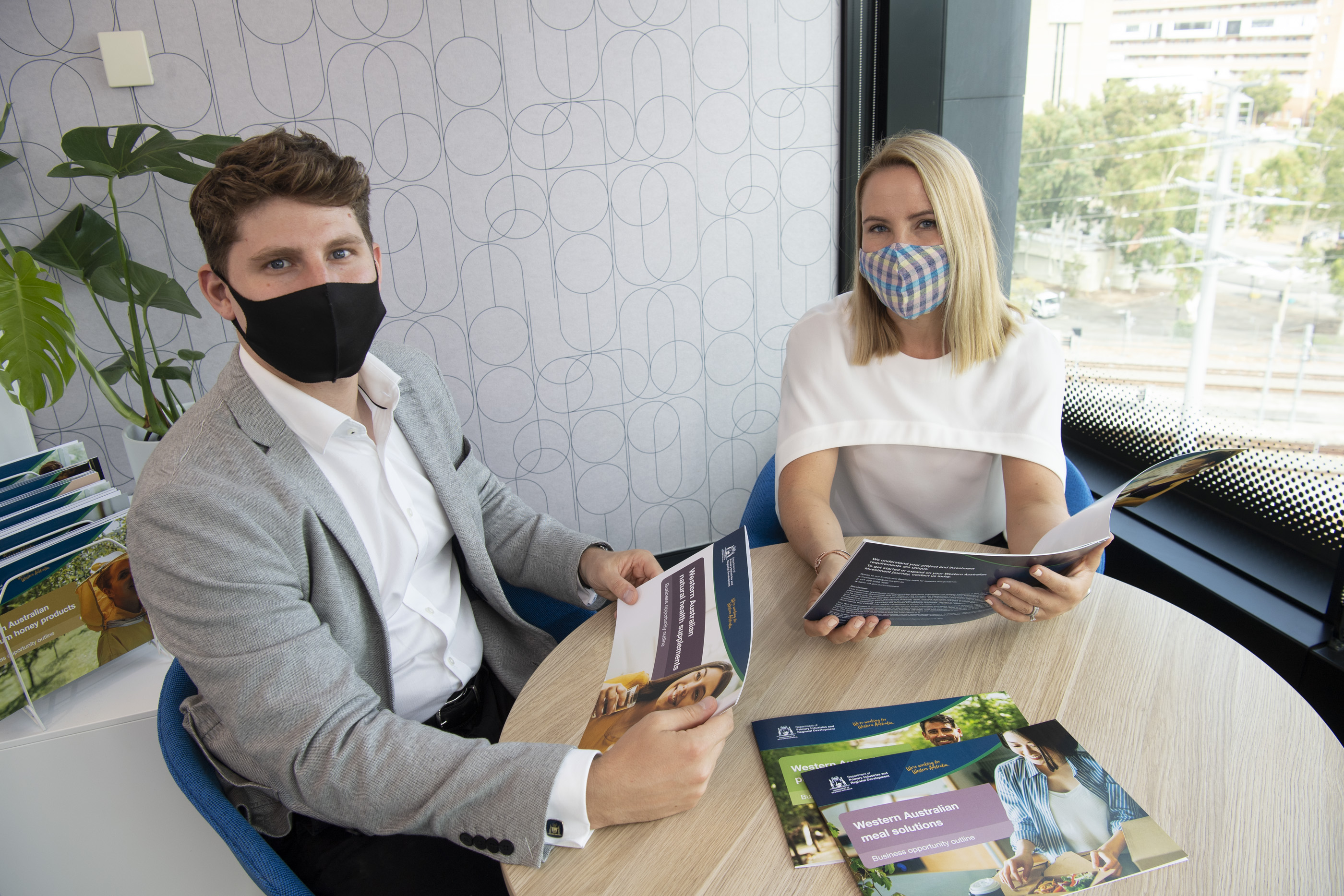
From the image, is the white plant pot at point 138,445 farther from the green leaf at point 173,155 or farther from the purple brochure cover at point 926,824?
the purple brochure cover at point 926,824

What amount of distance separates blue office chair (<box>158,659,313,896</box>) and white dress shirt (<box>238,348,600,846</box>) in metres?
0.31

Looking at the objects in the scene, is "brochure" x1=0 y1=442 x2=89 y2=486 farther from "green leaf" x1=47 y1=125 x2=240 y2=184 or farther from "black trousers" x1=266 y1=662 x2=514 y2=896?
"black trousers" x1=266 y1=662 x2=514 y2=896

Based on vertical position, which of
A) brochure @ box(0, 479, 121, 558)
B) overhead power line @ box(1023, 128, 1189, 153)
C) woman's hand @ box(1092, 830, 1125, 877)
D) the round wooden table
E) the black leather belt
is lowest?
the black leather belt

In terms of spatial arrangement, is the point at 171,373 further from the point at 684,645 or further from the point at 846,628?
the point at 846,628

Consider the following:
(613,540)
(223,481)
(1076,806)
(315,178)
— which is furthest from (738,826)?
(613,540)

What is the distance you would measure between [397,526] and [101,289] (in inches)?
52.4

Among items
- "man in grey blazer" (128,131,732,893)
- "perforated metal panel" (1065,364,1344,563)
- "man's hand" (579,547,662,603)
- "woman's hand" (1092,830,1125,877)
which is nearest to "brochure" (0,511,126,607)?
"man in grey blazer" (128,131,732,893)

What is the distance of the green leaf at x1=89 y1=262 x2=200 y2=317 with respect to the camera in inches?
78.2

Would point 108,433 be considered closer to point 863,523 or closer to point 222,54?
point 222,54

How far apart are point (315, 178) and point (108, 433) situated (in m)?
1.70

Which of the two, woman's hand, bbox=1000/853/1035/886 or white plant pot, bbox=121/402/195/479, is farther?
white plant pot, bbox=121/402/195/479

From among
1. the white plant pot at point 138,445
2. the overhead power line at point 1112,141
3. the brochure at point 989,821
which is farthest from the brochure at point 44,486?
the overhead power line at point 1112,141

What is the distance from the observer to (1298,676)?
1.54 metres

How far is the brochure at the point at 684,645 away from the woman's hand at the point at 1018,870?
1.09 ft
